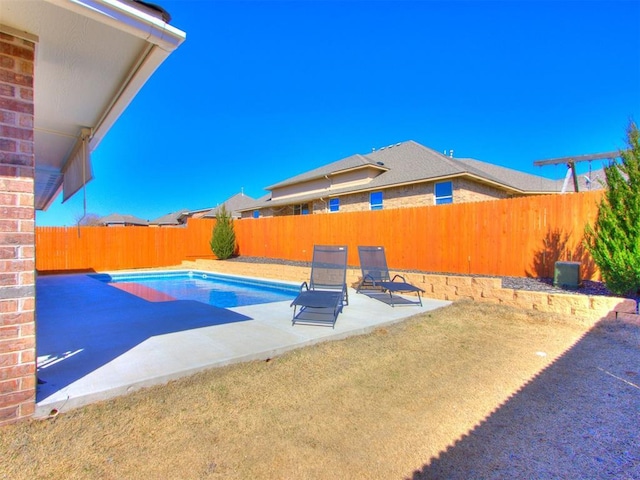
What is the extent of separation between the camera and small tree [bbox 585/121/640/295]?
5949 millimetres

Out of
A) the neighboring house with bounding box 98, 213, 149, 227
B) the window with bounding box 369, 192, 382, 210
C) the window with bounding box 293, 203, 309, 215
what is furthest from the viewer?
the neighboring house with bounding box 98, 213, 149, 227

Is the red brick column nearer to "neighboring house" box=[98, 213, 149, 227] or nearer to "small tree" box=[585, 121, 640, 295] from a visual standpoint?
"small tree" box=[585, 121, 640, 295]

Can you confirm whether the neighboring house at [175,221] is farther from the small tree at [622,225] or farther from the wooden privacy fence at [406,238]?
the small tree at [622,225]

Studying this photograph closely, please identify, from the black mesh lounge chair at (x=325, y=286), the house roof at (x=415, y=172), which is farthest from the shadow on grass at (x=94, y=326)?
the house roof at (x=415, y=172)

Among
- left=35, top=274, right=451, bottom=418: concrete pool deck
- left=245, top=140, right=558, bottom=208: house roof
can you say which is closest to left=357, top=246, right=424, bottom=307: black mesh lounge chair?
left=35, top=274, right=451, bottom=418: concrete pool deck

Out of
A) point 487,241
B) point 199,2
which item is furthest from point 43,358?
point 199,2

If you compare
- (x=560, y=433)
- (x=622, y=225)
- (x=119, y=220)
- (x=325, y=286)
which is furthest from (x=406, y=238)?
(x=119, y=220)

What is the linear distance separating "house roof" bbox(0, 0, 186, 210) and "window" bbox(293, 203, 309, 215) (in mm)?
18557

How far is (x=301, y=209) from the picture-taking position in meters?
23.3

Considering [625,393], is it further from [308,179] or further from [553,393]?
[308,179]

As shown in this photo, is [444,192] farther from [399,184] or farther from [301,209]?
[301,209]

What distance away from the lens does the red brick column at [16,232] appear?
2.46 m

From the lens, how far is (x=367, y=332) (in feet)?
17.6

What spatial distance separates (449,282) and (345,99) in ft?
55.4
